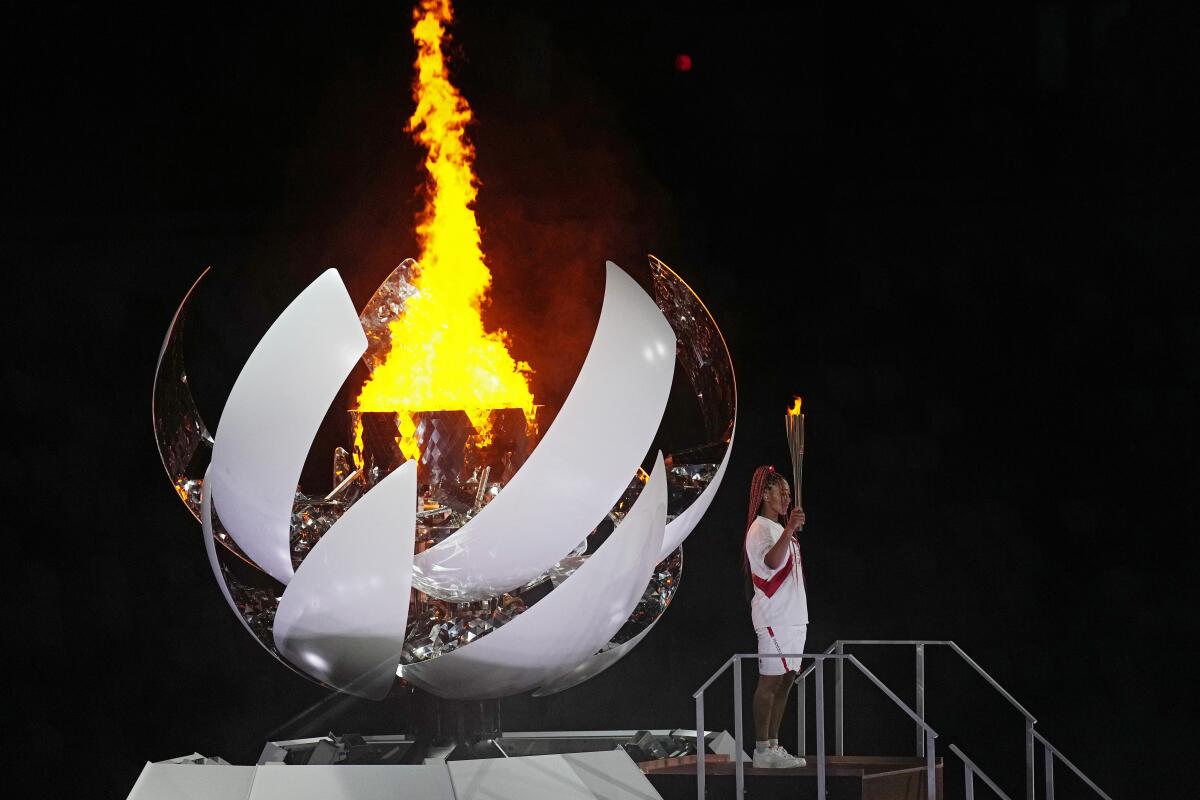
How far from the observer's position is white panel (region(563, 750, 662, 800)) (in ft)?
12.8

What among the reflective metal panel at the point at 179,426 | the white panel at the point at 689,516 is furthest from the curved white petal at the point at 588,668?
the reflective metal panel at the point at 179,426

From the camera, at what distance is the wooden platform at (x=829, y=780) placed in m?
4.38

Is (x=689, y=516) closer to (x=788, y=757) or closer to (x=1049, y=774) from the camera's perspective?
(x=788, y=757)

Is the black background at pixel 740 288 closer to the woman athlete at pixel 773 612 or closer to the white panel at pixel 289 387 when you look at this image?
the woman athlete at pixel 773 612

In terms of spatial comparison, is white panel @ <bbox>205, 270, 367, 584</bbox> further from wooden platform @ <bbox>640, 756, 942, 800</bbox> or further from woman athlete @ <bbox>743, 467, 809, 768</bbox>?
wooden platform @ <bbox>640, 756, 942, 800</bbox>

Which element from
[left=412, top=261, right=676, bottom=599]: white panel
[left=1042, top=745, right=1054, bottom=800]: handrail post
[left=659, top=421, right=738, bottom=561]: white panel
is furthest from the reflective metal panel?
[left=1042, top=745, right=1054, bottom=800]: handrail post

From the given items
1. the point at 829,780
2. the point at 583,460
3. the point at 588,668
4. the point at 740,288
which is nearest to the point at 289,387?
the point at 583,460

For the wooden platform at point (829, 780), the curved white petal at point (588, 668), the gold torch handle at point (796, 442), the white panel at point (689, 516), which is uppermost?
the gold torch handle at point (796, 442)

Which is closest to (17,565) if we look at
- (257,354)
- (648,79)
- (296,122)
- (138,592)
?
(138,592)

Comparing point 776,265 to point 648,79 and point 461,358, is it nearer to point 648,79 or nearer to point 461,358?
point 648,79

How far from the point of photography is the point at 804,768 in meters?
4.45

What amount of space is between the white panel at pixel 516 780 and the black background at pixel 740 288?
2.25 m

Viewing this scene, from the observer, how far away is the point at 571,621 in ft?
13.7

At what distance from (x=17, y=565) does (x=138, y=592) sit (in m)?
0.53
